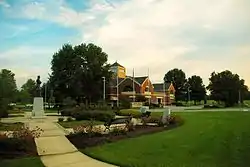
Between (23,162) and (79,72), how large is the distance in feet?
237

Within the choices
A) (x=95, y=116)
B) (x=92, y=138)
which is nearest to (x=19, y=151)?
(x=92, y=138)

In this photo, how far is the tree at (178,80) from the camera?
131 meters

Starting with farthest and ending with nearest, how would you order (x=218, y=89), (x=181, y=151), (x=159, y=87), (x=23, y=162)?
(x=159, y=87) < (x=218, y=89) < (x=181, y=151) < (x=23, y=162)

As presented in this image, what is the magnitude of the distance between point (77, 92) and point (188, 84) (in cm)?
5688

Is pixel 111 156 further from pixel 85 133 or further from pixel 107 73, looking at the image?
pixel 107 73

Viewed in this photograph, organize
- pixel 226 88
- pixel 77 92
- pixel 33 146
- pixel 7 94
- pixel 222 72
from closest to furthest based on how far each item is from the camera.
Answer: pixel 33 146, pixel 7 94, pixel 77 92, pixel 226 88, pixel 222 72

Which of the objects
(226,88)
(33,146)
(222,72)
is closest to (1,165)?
(33,146)

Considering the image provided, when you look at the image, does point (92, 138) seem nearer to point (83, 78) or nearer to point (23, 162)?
point (23, 162)

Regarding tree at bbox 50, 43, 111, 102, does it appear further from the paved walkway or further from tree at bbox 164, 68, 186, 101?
the paved walkway

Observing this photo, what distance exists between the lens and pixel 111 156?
1201 cm

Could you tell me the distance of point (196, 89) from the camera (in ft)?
407

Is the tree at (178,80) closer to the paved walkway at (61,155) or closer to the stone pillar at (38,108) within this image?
the stone pillar at (38,108)

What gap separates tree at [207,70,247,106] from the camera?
8744 centimetres

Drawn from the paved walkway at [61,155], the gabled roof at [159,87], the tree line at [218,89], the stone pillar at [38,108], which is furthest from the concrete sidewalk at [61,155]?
the gabled roof at [159,87]
